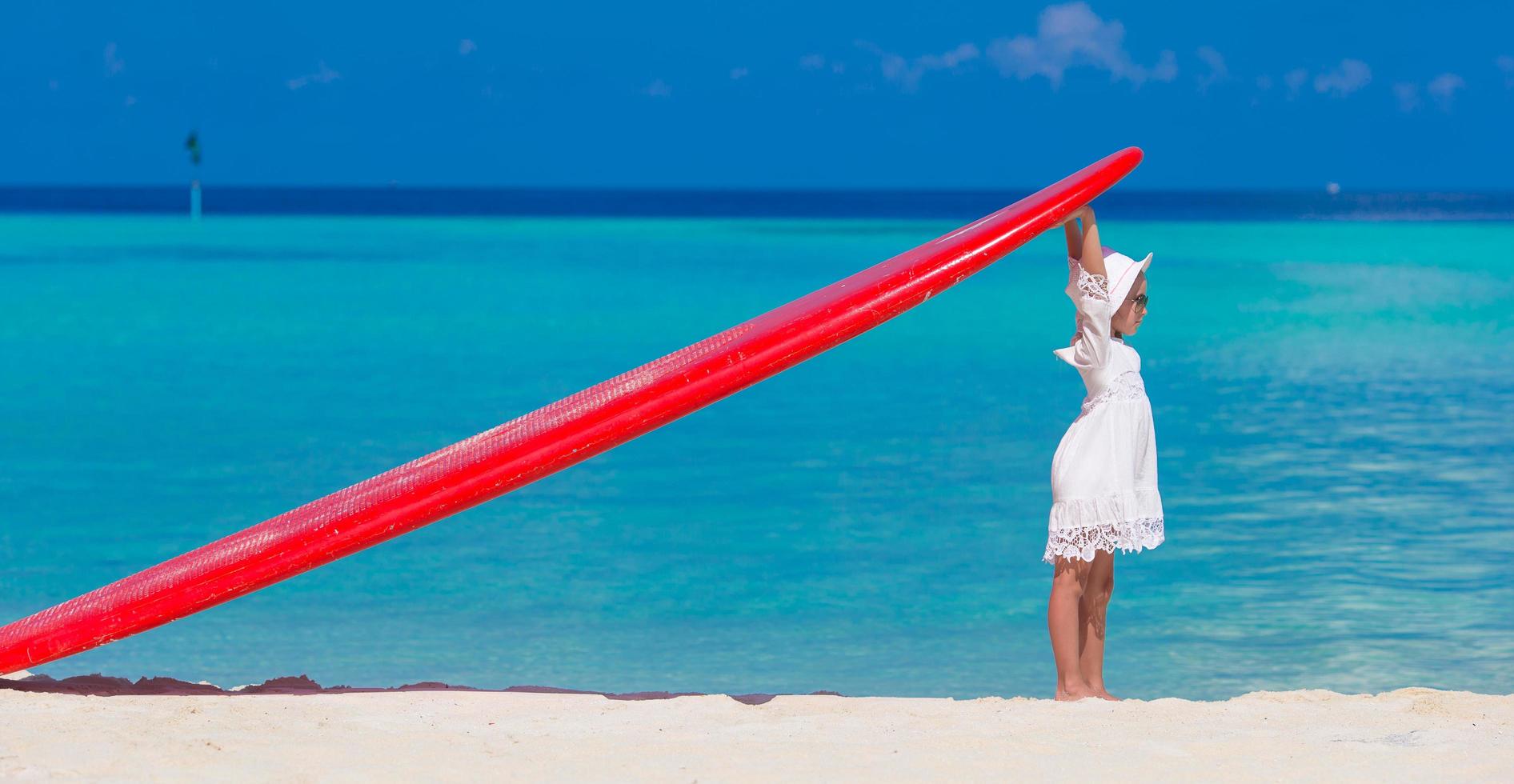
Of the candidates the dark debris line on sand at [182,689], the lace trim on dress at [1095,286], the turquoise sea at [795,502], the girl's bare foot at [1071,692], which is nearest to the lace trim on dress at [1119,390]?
the lace trim on dress at [1095,286]

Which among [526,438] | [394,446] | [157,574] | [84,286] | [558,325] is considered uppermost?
[84,286]

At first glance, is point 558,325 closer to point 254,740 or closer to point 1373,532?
point 1373,532

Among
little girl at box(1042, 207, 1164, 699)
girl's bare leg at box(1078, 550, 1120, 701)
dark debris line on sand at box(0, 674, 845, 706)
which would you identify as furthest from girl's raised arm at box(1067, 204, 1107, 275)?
dark debris line on sand at box(0, 674, 845, 706)

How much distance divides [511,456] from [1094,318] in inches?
54.4

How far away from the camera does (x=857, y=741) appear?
357 centimetres

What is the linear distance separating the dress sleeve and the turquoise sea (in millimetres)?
1617

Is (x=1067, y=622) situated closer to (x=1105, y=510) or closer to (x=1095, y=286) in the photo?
(x=1105, y=510)

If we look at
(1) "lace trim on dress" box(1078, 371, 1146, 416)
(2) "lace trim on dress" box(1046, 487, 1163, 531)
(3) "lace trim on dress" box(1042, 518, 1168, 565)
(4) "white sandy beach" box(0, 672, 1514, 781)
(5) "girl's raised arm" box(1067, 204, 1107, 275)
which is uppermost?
(5) "girl's raised arm" box(1067, 204, 1107, 275)

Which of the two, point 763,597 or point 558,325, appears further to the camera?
point 558,325

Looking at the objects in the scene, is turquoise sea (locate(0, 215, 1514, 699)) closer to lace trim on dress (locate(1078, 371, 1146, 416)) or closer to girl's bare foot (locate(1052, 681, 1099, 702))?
girl's bare foot (locate(1052, 681, 1099, 702))

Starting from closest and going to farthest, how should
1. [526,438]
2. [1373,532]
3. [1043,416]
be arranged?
[526,438], [1373,532], [1043,416]

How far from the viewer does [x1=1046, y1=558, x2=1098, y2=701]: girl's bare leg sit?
159 inches

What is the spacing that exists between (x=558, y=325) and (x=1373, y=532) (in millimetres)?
13540

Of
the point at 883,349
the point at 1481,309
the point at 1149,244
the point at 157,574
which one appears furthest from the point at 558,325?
the point at 1149,244
